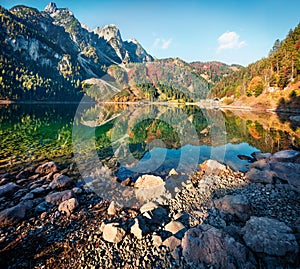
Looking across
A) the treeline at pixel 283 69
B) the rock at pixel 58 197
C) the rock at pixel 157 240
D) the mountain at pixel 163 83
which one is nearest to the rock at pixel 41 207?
the rock at pixel 58 197

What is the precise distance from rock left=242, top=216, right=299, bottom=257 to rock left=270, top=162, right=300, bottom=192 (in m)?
4.27

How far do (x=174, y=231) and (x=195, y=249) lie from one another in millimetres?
1186

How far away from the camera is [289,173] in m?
9.65

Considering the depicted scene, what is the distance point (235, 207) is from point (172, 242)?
314 centimetres

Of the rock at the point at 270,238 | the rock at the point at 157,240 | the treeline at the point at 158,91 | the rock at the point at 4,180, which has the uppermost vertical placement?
the treeline at the point at 158,91

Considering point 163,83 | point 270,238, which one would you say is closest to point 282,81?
point 163,83

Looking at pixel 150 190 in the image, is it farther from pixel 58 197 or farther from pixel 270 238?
pixel 270 238

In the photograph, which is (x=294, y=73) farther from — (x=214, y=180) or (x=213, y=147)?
(x=214, y=180)

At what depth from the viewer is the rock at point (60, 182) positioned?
9656 mm

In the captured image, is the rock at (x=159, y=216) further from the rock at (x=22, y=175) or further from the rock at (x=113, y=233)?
the rock at (x=22, y=175)

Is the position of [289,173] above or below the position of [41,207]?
above

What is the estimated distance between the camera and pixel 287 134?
72.1ft

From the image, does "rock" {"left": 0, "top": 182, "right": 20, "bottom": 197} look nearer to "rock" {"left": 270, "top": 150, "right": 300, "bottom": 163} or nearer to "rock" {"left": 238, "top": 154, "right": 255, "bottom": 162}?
"rock" {"left": 238, "top": 154, "right": 255, "bottom": 162}

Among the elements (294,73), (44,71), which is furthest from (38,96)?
(294,73)
